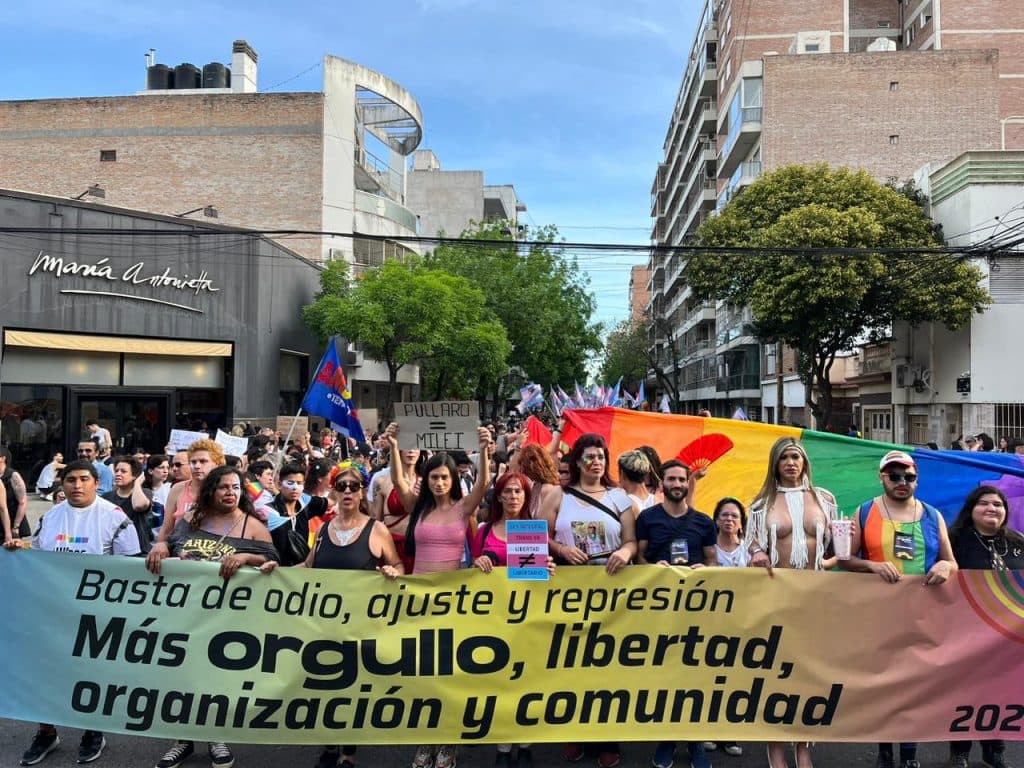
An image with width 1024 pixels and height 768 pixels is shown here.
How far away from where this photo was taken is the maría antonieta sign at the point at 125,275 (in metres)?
18.8

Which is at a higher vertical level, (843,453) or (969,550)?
(843,453)

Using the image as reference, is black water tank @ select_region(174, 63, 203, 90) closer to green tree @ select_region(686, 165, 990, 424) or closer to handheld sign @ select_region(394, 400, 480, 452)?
green tree @ select_region(686, 165, 990, 424)

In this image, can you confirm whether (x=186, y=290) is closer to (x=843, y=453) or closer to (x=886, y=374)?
(x=843, y=453)

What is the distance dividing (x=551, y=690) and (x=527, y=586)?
23.4 inches

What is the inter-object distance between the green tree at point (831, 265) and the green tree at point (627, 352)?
35.5 metres

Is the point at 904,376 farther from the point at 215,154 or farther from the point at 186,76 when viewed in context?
the point at 186,76

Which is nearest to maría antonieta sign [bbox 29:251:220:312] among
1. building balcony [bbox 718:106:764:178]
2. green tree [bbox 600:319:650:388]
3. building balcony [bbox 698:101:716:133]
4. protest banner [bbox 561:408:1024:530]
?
protest banner [bbox 561:408:1024:530]

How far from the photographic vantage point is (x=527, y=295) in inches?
1638

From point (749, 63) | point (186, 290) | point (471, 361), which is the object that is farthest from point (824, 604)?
point (749, 63)

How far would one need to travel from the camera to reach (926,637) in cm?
455

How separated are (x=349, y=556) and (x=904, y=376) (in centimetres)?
2517

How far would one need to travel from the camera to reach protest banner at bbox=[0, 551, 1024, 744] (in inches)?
176

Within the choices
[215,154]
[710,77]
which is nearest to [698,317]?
[710,77]

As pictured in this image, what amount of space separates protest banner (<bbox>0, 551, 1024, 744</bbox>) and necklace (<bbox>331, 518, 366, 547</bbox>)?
8.8 inches
